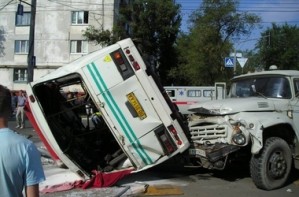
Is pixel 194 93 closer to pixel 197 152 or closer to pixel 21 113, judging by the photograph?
pixel 21 113

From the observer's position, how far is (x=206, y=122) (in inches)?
342

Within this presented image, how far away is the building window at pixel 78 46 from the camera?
150 ft

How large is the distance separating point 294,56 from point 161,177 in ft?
156

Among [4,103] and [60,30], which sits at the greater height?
[60,30]

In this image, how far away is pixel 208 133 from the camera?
850cm

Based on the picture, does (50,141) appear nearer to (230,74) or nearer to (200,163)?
(200,163)

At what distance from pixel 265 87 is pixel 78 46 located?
124ft

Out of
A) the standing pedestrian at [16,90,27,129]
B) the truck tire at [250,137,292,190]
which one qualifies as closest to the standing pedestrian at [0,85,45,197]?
the truck tire at [250,137,292,190]

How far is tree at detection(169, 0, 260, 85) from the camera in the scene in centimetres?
2630

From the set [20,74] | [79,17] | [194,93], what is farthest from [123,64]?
[20,74]

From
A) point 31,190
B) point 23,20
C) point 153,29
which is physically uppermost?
point 23,20

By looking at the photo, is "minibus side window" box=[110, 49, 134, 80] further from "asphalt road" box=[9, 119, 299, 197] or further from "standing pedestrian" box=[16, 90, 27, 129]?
"standing pedestrian" box=[16, 90, 27, 129]

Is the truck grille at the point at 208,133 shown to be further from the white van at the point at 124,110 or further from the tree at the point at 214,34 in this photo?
the tree at the point at 214,34

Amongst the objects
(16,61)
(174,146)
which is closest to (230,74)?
(174,146)
